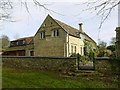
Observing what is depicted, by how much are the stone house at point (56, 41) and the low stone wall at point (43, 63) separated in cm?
1272

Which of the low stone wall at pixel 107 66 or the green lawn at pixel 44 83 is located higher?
the low stone wall at pixel 107 66

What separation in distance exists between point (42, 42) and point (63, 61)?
19440 mm

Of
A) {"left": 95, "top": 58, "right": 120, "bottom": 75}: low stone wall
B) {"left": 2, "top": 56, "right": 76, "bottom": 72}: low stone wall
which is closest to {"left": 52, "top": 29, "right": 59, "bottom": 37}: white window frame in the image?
{"left": 2, "top": 56, "right": 76, "bottom": 72}: low stone wall

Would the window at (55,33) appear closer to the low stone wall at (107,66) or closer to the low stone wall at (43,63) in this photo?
the low stone wall at (43,63)

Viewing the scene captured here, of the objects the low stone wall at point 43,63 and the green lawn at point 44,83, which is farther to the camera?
the low stone wall at point 43,63

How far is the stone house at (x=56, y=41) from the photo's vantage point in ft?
121

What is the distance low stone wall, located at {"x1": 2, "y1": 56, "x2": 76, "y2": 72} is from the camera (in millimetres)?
20156

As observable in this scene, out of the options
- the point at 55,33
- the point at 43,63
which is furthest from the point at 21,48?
the point at 43,63

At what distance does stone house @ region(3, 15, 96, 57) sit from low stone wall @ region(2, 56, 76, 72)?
41.7 ft

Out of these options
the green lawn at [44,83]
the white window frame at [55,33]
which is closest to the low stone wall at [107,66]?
the green lawn at [44,83]

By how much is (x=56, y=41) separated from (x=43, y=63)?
16.1 meters

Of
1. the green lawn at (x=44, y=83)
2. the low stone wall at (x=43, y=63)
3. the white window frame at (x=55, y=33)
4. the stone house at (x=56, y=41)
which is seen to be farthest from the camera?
the white window frame at (x=55, y=33)

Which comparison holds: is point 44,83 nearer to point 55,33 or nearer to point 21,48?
point 55,33

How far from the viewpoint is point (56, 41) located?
37.8 m
